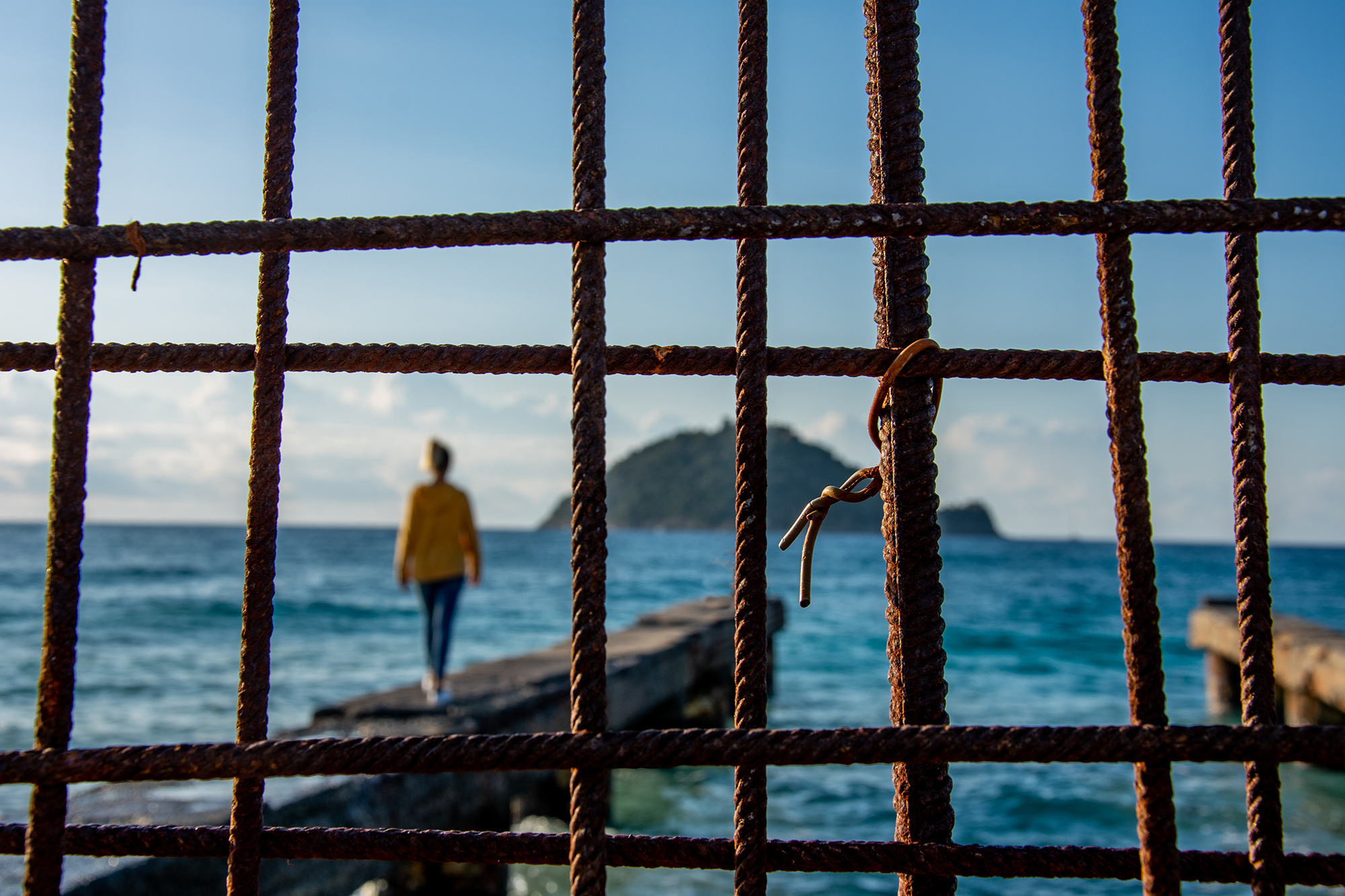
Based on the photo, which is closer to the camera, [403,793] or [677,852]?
[677,852]

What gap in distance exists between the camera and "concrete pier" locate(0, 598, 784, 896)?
108 inches

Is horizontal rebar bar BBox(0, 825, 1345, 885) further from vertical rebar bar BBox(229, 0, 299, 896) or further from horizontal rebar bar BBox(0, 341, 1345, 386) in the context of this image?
horizontal rebar bar BBox(0, 341, 1345, 386)

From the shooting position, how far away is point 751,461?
44.4 inches

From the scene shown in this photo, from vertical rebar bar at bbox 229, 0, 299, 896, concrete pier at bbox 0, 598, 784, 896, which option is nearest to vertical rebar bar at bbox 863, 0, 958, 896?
vertical rebar bar at bbox 229, 0, 299, 896

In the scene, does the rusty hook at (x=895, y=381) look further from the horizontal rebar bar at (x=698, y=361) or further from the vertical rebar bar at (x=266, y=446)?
the vertical rebar bar at (x=266, y=446)

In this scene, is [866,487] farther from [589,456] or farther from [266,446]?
[266,446]

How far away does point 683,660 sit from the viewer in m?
8.23

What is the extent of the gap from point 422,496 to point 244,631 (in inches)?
182

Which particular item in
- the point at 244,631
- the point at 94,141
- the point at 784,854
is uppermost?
the point at 94,141

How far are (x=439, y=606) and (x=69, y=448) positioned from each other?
4.58 metres

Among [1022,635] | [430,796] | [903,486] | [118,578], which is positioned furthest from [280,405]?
[118,578]

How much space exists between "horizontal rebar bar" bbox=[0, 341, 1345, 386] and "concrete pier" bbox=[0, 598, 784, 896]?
77.4 inches

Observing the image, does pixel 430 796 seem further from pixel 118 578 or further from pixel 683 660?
pixel 118 578

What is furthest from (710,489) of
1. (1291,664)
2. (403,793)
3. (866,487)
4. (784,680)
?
(866,487)
